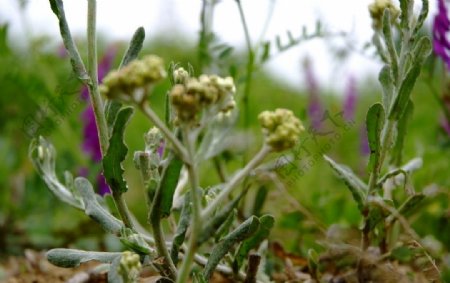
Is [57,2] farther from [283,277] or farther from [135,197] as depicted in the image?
[135,197]

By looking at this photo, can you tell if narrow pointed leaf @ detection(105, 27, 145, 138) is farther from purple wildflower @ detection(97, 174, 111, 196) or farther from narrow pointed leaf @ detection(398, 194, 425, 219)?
purple wildflower @ detection(97, 174, 111, 196)

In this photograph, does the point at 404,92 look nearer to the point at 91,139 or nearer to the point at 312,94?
the point at 91,139

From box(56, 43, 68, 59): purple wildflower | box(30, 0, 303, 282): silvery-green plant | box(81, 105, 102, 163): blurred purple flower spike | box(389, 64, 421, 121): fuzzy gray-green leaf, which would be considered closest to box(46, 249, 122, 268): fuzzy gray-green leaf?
box(30, 0, 303, 282): silvery-green plant

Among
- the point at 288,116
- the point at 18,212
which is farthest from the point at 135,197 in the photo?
the point at 288,116

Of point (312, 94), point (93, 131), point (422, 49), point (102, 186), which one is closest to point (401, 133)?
point (422, 49)

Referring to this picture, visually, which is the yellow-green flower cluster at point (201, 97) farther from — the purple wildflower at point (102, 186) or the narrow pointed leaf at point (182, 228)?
the purple wildflower at point (102, 186)

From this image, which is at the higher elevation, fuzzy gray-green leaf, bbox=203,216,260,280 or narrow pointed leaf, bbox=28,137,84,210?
narrow pointed leaf, bbox=28,137,84,210
